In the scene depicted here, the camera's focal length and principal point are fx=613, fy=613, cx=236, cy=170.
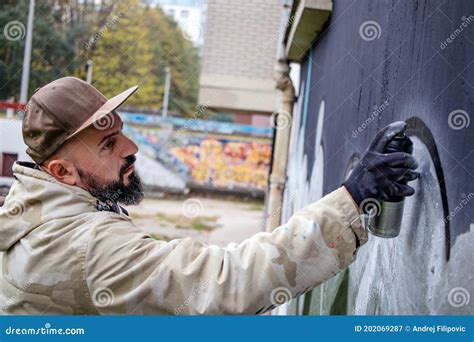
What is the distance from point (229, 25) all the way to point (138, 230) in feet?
30.3

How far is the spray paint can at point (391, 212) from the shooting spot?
1669 mm

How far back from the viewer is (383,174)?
63.4 inches

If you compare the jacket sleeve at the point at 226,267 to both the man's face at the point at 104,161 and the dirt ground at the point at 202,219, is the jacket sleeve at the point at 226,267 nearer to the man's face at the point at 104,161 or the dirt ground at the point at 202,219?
the man's face at the point at 104,161

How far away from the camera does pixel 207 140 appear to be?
20.4 metres

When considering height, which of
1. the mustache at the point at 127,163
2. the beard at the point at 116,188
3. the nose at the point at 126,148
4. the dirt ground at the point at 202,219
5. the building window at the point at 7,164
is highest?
the nose at the point at 126,148

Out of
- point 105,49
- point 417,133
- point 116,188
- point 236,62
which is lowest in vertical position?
point 116,188

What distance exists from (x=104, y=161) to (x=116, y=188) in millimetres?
96

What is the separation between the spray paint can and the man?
0.10ft

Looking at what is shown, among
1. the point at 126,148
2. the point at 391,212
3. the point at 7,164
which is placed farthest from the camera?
the point at 7,164

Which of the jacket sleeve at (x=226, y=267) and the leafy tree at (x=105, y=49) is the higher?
the leafy tree at (x=105, y=49)

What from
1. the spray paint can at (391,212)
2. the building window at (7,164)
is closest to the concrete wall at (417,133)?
the spray paint can at (391,212)

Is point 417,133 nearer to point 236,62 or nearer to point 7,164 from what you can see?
point 7,164

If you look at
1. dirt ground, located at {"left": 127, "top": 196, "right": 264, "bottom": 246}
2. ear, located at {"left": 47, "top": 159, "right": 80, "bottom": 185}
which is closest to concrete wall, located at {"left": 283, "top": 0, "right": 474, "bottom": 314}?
ear, located at {"left": 47, "top": 159, "right": 80, "bottom": 185}

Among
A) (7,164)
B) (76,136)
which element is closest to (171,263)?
(76,136)
